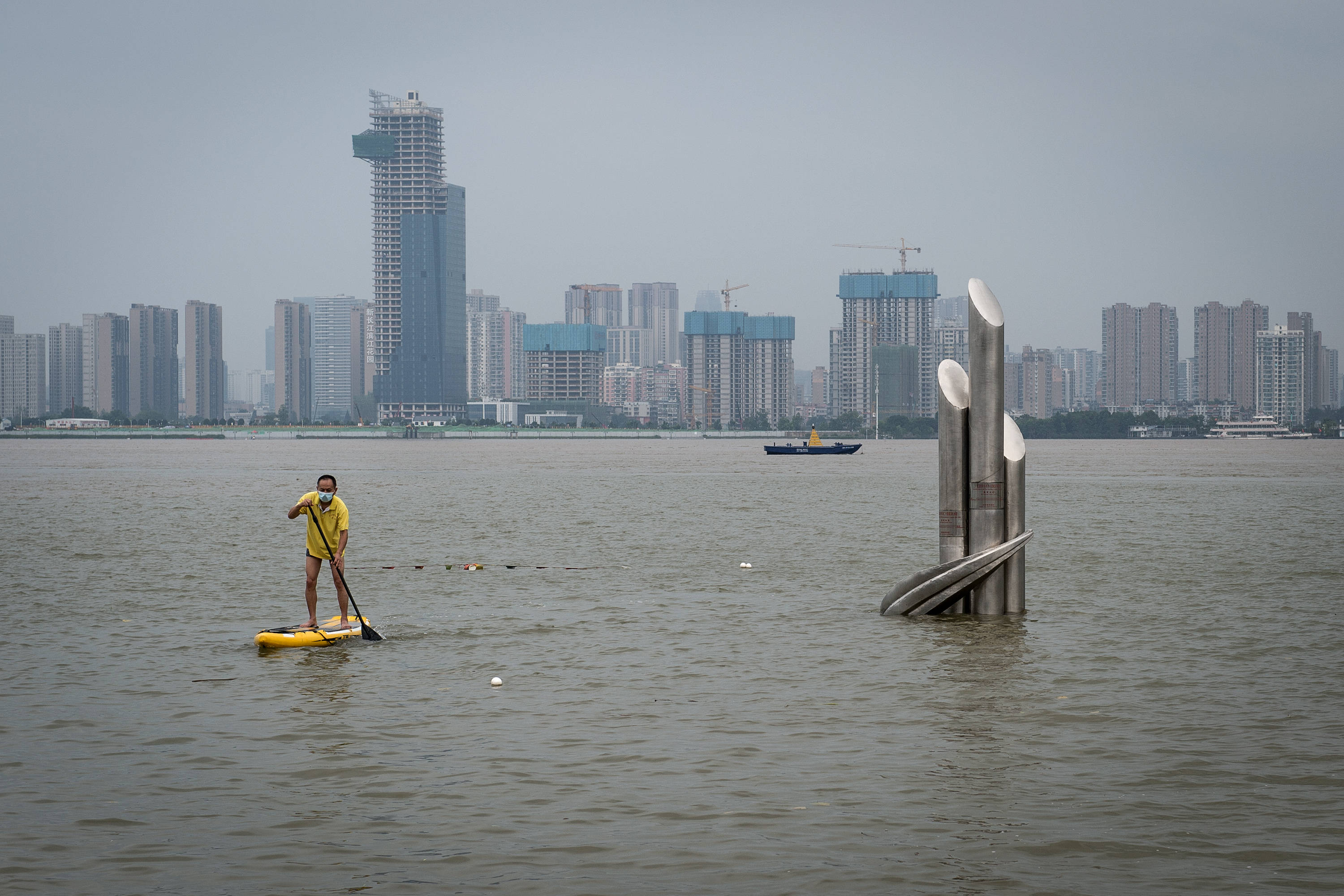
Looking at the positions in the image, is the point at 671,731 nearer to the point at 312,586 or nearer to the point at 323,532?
the point at 323,532

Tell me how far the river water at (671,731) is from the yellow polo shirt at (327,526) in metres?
1.43

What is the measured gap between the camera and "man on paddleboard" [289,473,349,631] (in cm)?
1709

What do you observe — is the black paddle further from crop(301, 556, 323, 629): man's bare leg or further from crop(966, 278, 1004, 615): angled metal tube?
crop(966, 278, 1004, 615): angled metal tube

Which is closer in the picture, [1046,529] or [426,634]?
[426,634]

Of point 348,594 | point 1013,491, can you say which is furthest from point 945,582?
point 348,594

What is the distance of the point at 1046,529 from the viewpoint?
42.0 meters

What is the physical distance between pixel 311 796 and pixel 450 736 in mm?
2145

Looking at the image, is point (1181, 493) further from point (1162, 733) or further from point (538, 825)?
point (538, 825)

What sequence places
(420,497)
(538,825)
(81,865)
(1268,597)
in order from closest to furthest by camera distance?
(81,865) → (538,825) → (1268,597) → (420,497)

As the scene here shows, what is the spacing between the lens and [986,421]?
18781 mm

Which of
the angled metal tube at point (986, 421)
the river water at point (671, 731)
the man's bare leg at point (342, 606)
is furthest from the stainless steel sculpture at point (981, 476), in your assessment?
the man's bare leg at point (342, 606)

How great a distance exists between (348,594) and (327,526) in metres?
1.10

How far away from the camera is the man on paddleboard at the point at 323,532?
17.1 metres

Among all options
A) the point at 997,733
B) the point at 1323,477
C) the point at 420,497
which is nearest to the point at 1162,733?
the point at 997,733
